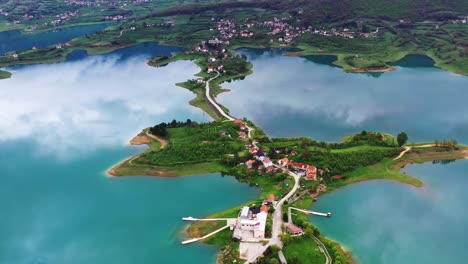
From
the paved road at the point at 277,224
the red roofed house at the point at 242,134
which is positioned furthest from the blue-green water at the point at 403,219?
the red roofed house at the point at 242,134

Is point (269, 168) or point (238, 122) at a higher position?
point (238, 122)

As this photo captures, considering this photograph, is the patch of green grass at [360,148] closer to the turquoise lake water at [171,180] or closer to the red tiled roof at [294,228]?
the turquoise lake water at [171,180]

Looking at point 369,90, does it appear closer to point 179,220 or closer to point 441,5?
point 179,220

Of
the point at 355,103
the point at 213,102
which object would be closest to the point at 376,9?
the point at 355,103

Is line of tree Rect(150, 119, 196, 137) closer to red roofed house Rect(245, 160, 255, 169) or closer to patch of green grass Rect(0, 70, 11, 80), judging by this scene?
red roofed house Rect(245, 160, 255, 169)

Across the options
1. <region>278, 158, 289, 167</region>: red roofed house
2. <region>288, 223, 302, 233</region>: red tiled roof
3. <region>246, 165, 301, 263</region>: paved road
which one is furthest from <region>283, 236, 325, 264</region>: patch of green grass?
<region>278, 158, 289, 167</region>: red roofed house

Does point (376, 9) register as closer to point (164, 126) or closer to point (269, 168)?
point (164, 126)

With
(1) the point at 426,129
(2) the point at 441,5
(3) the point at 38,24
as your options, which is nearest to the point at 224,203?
(1) the point at 426,129
